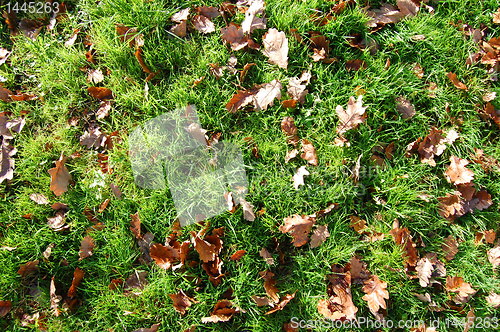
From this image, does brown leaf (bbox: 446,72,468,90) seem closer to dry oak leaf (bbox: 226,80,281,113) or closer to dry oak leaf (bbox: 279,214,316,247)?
dry oak leaf (bbox: 226,80,281,113)

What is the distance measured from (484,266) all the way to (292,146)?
158 cm

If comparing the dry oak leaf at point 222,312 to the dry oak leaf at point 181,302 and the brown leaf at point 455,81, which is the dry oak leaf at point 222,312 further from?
the brown leaf at point 455,81

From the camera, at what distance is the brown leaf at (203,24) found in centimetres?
288

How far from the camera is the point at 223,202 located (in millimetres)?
2572

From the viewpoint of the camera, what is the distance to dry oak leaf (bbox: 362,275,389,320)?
7.91 feet

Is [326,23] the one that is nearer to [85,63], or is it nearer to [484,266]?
[85,63]

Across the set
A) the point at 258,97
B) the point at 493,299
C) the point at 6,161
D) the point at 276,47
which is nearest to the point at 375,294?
the point at 493,299

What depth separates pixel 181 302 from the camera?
240 centimetres

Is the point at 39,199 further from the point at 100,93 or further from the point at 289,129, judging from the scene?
the point at 289,129

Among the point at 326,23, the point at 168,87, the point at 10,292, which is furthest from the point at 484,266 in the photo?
the point at 10,292

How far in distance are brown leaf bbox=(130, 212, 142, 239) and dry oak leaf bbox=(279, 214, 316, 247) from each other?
3.17 ft

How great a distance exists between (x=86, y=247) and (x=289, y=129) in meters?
1.63

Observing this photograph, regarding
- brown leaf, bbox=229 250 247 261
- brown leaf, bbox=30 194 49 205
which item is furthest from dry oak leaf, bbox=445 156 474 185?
brown leaf, bbox=30 194 49 205

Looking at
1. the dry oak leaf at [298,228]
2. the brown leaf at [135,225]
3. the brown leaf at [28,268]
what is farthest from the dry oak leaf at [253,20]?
the brown leaf at [28,268]
